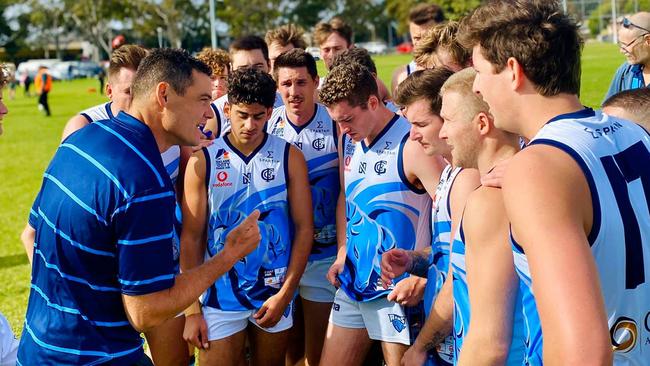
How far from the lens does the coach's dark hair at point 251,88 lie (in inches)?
189

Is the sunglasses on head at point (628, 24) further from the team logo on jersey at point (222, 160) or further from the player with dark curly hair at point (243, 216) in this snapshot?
the team logo on jersey at point (222, 160)

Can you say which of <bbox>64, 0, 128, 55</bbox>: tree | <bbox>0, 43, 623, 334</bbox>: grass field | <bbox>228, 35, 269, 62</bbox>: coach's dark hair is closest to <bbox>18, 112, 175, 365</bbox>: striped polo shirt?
<bbox>228, 35, 269, 62</bbox>: coach's dark hair

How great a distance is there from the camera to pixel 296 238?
4906 millimetres

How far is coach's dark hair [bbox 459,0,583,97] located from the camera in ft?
6.86

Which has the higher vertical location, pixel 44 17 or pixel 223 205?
pixel 44 17

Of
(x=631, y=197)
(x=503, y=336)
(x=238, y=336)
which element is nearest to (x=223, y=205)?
(x=238, y=336)

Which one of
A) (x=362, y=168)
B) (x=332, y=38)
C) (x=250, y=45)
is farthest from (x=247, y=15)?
(x=362, y=168)

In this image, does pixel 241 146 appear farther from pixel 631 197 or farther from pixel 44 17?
pixel 44 17

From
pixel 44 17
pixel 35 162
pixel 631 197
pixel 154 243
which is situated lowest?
pixel 35 162

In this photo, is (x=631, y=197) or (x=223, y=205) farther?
(x=223, y=205)

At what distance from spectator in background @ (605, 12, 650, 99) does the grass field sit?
11.7ft

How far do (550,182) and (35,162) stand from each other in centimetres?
1963

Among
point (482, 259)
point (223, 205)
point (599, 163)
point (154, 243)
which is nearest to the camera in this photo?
point (599, 163)

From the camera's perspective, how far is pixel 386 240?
4.48 m
